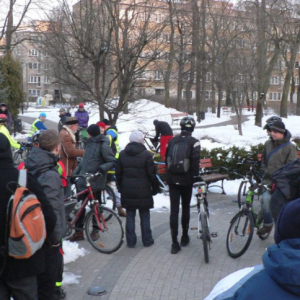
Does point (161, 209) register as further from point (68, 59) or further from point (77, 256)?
point (68, 59)

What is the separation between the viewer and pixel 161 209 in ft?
34.3

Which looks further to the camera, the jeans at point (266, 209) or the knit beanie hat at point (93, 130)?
the knit beanie hat at point (93, 130)

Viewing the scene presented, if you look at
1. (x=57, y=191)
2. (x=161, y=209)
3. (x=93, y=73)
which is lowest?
(x=161, y=209)

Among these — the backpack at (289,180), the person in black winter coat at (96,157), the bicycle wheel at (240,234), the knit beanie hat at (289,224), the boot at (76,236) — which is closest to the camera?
the knit beanie hat at (289,224)

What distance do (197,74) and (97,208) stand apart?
126 ft

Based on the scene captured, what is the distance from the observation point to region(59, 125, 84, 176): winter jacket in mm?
8321

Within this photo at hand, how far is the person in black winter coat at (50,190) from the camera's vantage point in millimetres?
4422

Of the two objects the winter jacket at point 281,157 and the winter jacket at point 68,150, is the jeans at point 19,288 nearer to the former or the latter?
the winter jacket at point 281,157

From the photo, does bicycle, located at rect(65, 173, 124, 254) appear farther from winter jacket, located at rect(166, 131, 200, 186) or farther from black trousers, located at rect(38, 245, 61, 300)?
black trousers, located at rect(38, 245, 61, 300)

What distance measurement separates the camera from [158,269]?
667 centimetres

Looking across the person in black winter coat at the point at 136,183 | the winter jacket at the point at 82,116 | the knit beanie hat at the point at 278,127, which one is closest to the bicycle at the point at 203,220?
the person in black winter coat at the point at 136,183

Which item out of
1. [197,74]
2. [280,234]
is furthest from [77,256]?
[197,74]

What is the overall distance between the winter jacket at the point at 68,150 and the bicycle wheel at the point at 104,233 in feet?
4.10

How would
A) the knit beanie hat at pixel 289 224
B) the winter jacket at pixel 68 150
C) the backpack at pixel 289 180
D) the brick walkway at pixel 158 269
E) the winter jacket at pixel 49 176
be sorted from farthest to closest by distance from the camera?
the winter jacket at pixel 68 150, the backpack at pixel 289 180, the brick walkway at pixel 158 269, the winter jacket at pixel 49 176, the knit beanie hat at pixel 289 224
